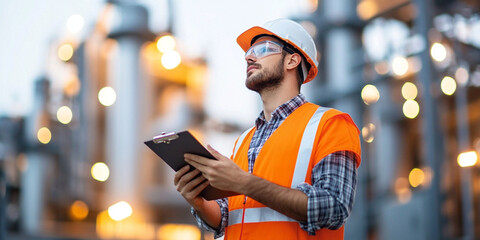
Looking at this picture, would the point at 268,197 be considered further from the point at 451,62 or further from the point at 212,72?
the point at 212,72

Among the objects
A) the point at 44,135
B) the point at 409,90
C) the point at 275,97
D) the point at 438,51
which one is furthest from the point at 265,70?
the point at 44,135

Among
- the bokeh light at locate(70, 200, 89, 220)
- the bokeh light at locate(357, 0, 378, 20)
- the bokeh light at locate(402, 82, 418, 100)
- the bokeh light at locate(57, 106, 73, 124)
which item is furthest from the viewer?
the bokeh light at locate(70, 200, 89, 220)

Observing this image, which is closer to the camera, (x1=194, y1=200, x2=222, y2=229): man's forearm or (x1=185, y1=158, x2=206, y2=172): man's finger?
(x1=185, y1=158, x2=206, y2=172): man's finger

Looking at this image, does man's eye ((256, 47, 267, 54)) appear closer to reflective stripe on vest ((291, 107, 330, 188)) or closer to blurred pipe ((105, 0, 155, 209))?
reflective stripe on vest ((291, 107, 330, 188))

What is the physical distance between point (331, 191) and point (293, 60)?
83 centimetres

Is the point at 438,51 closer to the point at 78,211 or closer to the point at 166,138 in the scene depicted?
the point at 166,138

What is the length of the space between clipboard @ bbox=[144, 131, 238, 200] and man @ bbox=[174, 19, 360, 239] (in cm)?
3

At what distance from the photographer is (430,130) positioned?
891 centimetres

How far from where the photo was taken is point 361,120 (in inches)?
571

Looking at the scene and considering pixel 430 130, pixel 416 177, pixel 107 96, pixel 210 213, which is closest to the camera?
pixel 210 213

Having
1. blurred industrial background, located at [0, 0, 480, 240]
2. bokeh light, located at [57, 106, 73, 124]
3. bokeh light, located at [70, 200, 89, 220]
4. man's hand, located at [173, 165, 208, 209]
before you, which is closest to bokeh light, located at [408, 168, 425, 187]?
blurred industrial background, located at [0, 0, 480, 240]

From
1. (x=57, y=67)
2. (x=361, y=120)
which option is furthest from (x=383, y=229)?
(x=57, y=67)

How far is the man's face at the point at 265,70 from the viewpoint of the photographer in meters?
2.96

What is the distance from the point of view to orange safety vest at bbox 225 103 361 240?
8.45 feet
